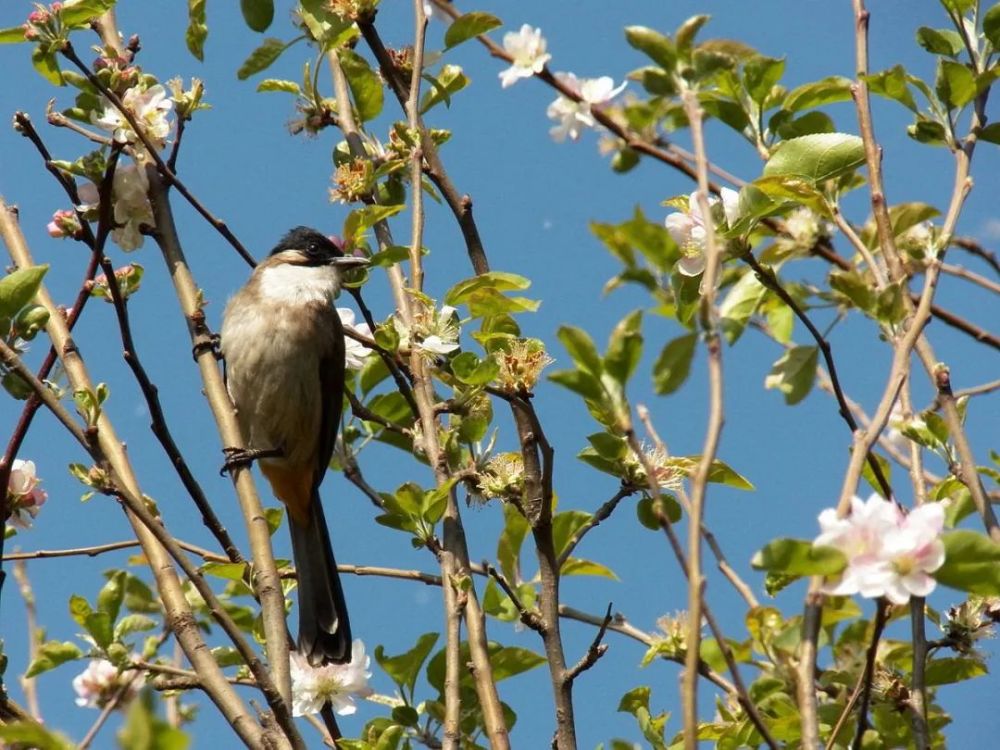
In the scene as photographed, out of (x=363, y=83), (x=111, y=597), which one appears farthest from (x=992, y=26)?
(x=111, y=597)

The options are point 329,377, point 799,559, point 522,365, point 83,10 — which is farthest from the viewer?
point 329,377

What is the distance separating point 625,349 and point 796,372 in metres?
0.93

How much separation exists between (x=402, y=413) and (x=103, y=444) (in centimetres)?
92

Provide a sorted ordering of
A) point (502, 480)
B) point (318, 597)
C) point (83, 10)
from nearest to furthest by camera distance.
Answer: point (502, 480) → point (83, 10) → point (318, 597)

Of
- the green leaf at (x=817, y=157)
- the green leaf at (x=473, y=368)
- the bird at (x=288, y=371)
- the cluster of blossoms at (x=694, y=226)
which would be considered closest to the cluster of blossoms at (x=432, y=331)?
the green leaf at (x=473, y=368)

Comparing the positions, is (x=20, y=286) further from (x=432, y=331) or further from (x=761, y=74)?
(x=761, y=74)

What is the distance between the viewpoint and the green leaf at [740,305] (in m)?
2.19

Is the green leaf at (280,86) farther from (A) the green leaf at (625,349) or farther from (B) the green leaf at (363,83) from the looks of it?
(A) the green leaf at (625,349)

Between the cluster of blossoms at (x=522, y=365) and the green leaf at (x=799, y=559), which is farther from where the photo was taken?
the cluster of blossoms at (x=522, y=365)

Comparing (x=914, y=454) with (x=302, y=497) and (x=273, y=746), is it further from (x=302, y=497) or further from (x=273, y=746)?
(x=302, y=497)

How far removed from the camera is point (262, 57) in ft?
13.1

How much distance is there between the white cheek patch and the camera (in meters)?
5.68

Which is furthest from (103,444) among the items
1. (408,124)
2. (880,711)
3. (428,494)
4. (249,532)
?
(880,711)

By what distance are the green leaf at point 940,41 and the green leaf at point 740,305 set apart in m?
0.64
